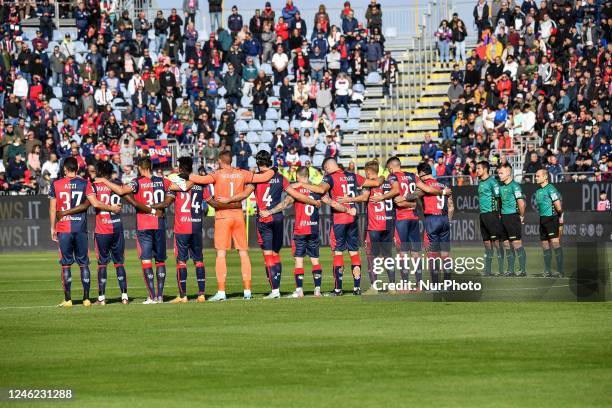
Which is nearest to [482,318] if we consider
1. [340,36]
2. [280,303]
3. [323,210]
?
[280,303]

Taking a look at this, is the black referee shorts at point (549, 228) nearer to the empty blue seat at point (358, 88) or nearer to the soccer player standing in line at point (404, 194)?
the soccer player standing in line at point (404, 194)

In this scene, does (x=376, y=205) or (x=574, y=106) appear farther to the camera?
(x=574, y=106)

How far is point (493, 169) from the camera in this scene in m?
39.5

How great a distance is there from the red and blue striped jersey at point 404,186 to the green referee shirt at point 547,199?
4.13 m

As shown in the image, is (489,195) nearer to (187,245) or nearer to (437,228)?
(437,228)

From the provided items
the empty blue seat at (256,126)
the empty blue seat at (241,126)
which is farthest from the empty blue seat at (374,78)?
the empty blue seat at (241,126)

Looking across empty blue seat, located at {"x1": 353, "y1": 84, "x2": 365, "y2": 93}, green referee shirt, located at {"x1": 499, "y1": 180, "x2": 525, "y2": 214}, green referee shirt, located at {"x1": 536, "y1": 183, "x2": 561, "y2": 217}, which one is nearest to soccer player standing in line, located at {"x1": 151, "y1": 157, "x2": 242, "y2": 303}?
green referee shirt, located at {"x1": 499, "y1": 180, "x2": 525, "y2": 214}

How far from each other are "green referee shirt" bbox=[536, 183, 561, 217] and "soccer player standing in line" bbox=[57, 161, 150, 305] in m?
9.03

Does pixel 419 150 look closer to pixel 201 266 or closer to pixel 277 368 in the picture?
pixel 201 266

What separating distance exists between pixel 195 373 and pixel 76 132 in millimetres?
35594

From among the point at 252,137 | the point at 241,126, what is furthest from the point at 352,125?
the point at 241,126

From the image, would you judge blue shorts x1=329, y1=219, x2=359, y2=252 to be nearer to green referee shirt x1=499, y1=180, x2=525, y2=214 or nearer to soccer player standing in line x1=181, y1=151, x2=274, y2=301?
soccer player standing in line x1=181, y1=151, x2=274, y2=301

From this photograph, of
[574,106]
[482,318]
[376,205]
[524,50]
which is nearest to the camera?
[482,318]

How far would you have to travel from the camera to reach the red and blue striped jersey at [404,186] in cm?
2298
